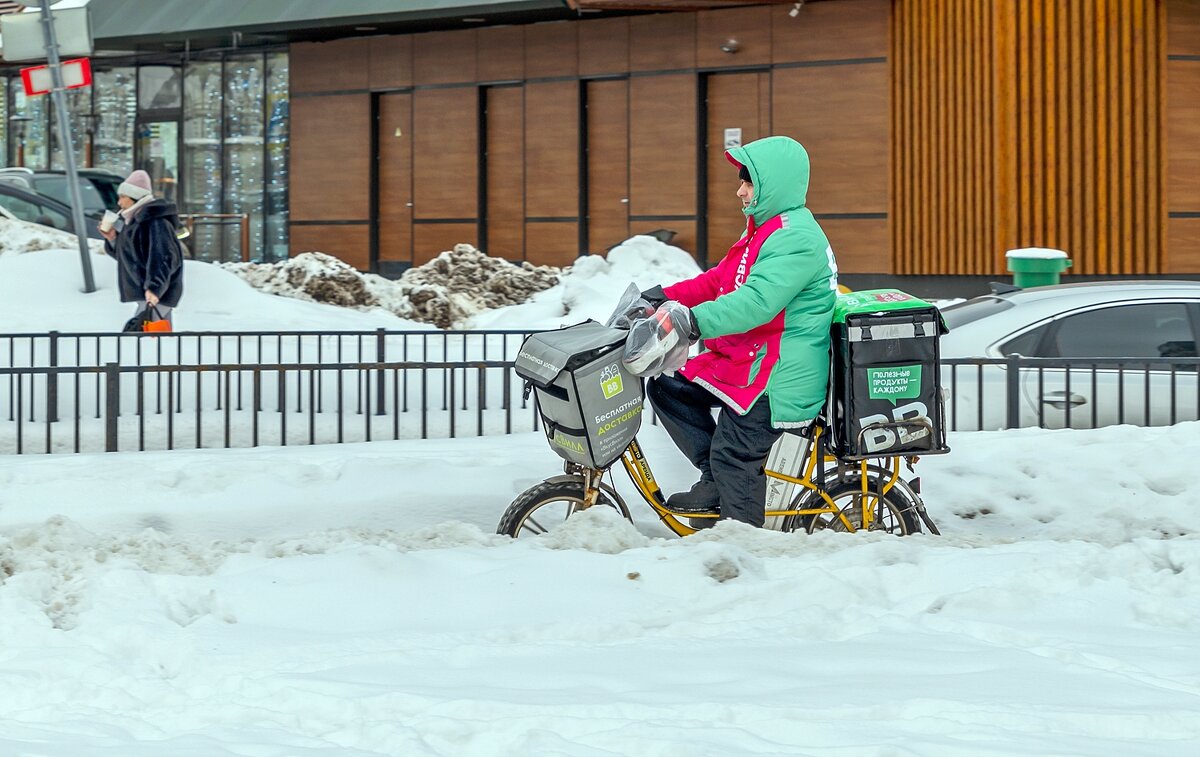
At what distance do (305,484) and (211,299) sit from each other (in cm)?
818

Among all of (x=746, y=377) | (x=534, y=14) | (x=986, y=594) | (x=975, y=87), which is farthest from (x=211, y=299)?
(x=986, y=594)

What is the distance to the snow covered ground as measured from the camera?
3789mm

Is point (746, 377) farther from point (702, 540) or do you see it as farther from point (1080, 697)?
point (1080, 697)

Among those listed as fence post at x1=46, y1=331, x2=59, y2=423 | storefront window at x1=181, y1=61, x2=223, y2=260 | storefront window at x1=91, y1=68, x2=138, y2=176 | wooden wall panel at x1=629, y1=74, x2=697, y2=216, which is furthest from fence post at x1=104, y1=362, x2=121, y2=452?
storefront window at x1=91, y1=68, x2=138, y2=176

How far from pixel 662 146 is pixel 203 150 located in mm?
9345

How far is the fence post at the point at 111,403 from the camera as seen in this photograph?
353 inches

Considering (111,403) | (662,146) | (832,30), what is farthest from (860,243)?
(111,403)

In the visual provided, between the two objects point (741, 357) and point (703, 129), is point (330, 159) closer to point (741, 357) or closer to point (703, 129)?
point (703, 129)

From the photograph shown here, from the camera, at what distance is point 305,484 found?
766 centimetres

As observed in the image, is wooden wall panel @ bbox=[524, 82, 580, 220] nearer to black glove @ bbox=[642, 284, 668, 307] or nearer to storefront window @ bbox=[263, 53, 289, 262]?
storefront window @ bbox=[263, 53, 289, 262]

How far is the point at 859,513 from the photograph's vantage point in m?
5.92

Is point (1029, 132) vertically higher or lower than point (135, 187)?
higher

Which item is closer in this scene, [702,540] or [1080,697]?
[1080,697]

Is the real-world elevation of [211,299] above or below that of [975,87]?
below
